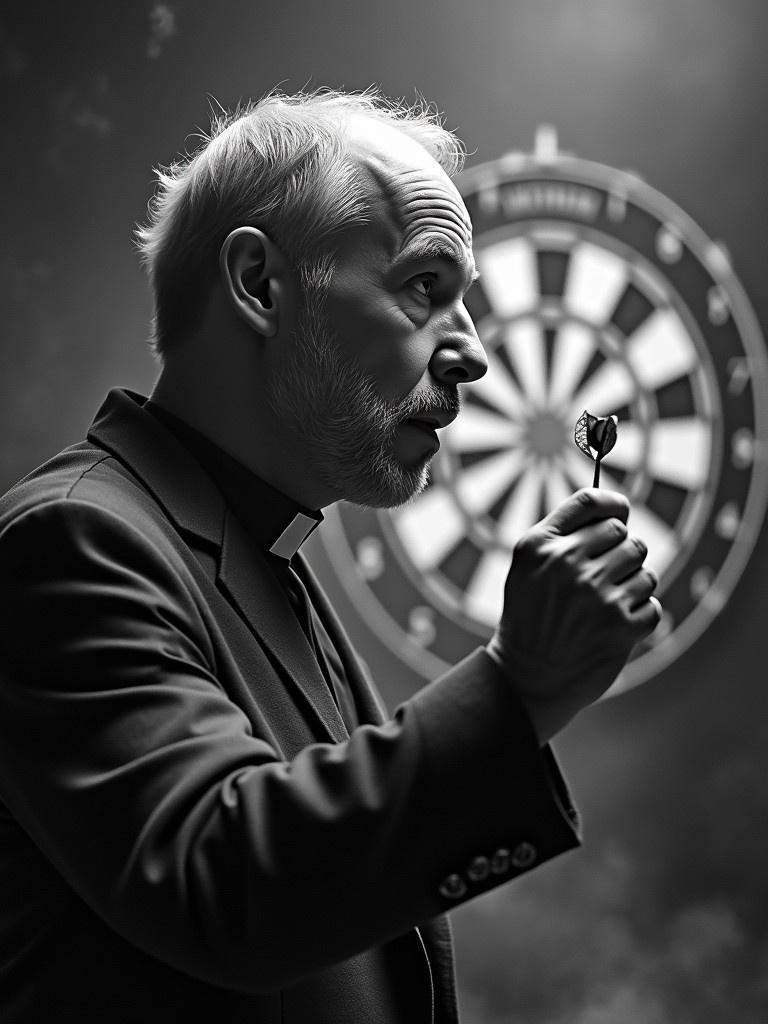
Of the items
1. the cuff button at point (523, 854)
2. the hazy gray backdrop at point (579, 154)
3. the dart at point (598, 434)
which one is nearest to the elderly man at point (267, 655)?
the cuff button at point (523, 854)

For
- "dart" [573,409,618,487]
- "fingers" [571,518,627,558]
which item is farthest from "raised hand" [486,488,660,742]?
"dart" [573,409,618,487]

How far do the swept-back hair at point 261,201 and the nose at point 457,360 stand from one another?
0.37ft

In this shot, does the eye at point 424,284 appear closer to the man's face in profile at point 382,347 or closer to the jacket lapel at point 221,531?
the man's face in profile at point 382,347

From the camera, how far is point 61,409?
2.62m

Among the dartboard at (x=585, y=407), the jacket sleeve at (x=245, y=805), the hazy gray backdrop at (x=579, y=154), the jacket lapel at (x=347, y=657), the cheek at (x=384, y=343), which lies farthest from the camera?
the dartboard at (x=585, y=407)

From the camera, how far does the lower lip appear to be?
1.03m

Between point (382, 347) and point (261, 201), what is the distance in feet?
0.57

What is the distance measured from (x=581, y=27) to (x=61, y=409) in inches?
Answer: 58.3

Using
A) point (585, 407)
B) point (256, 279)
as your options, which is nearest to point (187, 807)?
point (256, 279)

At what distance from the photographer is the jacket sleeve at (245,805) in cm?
69

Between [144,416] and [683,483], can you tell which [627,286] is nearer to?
[683,483]

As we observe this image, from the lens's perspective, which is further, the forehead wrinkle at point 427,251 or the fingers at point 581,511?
the forehead wrinkle at point 427,251

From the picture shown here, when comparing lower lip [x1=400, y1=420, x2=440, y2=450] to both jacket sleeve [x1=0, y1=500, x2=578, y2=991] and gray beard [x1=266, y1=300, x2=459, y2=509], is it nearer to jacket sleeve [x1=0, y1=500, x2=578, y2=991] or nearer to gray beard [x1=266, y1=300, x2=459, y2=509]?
gray beard [x1=266, y1=300, x2=459, y2=509]

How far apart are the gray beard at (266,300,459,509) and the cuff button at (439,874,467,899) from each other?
0.42 m
